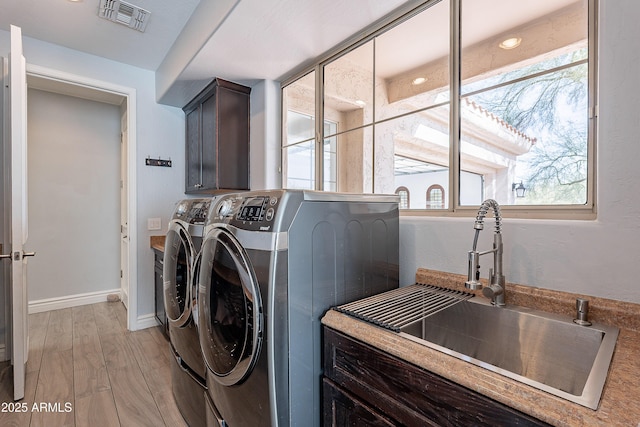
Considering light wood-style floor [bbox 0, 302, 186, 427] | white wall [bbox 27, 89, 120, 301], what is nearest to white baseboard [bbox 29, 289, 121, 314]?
white wall [bbox 27, 89, 120, 301]

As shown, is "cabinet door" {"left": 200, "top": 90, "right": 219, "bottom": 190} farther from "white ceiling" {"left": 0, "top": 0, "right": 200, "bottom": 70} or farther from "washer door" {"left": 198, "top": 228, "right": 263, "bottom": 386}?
"washer door" {"left": 198, "top": 228, "right": 263, "bottom": 386}

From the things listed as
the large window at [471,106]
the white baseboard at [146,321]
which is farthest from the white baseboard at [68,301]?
the large window at [471,106]

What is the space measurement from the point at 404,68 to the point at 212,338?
176cm

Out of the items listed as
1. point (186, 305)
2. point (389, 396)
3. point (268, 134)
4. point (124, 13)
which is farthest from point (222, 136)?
point (389, 396)

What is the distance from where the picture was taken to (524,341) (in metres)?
1.09

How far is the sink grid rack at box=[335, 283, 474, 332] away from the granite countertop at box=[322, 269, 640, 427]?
0.04m

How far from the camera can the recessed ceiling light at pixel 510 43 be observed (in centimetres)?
129

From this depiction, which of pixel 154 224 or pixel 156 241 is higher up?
pixel 154 224

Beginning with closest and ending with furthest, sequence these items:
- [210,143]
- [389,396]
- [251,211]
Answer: [389,396], [251,211], [210,143]

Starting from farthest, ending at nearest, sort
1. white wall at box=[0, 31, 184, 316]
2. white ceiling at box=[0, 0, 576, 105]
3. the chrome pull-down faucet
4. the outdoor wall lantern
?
white wall at box=[0, 31, 184, 316], white ceiling at box=[0, 0, 576, 105], the outdoor wall lantern, the chrome pull-down faucet

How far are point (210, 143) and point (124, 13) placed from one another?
1.08 meters

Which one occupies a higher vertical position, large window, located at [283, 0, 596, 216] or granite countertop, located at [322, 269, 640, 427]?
large window, located at [283, 0, 596, 216]

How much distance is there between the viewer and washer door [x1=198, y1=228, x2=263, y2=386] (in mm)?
1051

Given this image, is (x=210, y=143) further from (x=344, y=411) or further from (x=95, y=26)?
(x=344, y=411)
